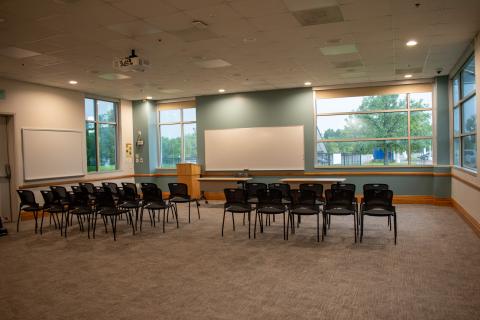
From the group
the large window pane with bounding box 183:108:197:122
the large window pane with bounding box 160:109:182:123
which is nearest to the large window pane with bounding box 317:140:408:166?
the large window pane with bounding box 183:108:197:122

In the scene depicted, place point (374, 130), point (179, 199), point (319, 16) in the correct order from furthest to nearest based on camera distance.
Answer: point (374, 130) < point (179, 199) < point (319, 16)

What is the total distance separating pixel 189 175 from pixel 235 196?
17.8ft

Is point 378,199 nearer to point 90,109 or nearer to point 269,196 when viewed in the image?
point 269,196

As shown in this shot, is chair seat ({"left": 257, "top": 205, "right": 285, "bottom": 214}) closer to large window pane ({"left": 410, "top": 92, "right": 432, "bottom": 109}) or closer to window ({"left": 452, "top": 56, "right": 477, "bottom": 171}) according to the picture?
window ({"left": 452, "top": 56, "right": 477, "bottom": 171})

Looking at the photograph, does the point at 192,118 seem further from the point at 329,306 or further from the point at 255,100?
the point at 329,306

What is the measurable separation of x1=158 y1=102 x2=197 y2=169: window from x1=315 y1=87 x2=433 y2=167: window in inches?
Answer: 179

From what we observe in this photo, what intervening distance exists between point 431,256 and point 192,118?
9610 millimetres

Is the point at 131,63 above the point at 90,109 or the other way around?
above

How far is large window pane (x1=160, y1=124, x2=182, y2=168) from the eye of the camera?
13.5m

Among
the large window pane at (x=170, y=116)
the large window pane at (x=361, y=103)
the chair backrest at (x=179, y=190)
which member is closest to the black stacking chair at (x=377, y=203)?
the chair backrest at (x=179, y=190)

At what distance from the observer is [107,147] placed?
12516 millimetres

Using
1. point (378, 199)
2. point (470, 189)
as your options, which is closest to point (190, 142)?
point (378, 199)

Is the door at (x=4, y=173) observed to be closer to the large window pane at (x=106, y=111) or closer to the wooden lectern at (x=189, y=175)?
the large window pane at (x=106, y=111)

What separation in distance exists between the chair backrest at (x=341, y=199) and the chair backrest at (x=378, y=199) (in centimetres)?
26
